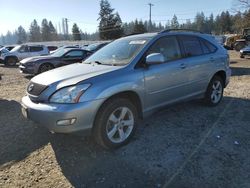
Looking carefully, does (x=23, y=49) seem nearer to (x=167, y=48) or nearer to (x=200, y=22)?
(x=167, y=48)

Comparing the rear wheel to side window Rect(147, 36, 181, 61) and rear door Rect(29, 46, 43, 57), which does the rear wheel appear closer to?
rear door Rect(29, 46, 43, 57)

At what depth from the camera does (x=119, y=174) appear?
3.65 m

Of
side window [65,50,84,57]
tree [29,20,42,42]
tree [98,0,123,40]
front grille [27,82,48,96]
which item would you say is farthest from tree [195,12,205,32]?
front grille [27,82,48,96]

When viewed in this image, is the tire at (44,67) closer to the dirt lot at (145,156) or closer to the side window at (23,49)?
the dirt lot at (145,156)

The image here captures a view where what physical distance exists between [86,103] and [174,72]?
2011 mm

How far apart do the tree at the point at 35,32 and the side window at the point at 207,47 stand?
4199 inches

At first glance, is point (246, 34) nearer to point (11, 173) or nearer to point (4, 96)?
point (4, 96)

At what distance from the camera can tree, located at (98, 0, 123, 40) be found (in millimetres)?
71950

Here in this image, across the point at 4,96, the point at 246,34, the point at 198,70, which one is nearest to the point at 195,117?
the point at 198,70

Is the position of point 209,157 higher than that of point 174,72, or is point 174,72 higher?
point 174,72

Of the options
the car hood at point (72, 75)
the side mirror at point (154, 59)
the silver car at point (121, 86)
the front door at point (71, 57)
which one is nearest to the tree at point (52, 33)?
the front door at point (71, 57)

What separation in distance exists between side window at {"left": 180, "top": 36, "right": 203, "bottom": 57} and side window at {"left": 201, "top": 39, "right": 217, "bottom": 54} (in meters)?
0.16

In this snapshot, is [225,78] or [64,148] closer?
[64,148]

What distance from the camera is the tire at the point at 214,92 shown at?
6277mm
